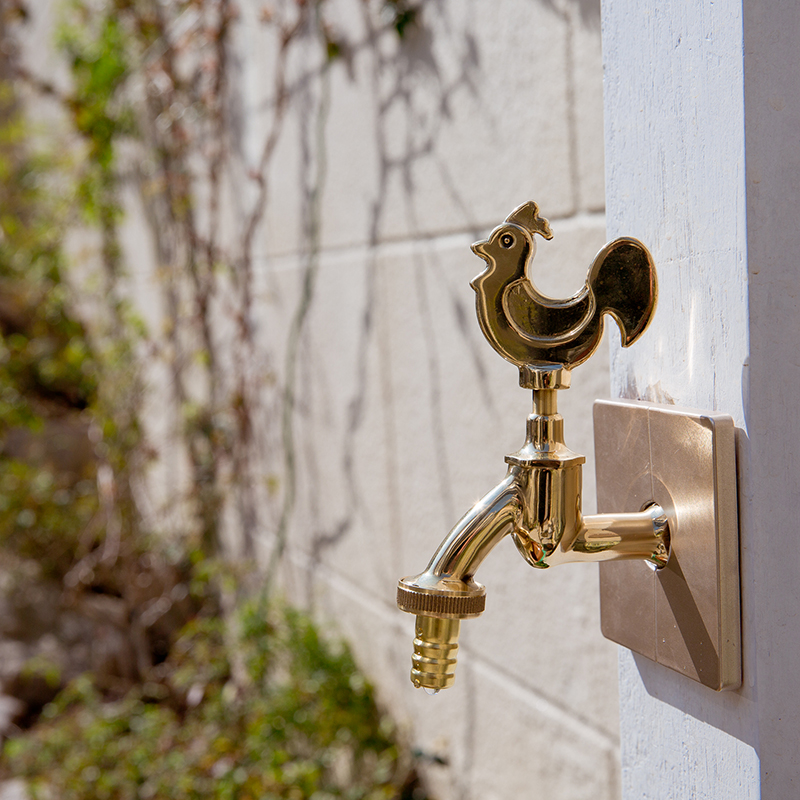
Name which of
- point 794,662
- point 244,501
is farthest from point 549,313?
point 244,501

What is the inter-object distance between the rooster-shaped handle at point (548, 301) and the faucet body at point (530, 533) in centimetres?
2

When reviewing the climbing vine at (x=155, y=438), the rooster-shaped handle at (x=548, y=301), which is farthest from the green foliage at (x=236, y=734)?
the rooster-shaped handle at (x=548, y=301)

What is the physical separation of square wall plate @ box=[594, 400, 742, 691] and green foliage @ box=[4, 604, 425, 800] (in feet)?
3.83

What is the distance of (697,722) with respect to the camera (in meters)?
0.65

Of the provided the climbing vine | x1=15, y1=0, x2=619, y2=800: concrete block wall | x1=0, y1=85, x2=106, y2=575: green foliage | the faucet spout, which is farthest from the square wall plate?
x1=0, y1=85, x2=106, y2=575: green foliage

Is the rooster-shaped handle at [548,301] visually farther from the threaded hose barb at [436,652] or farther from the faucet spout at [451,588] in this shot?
the threaded hose barb at [436,652]

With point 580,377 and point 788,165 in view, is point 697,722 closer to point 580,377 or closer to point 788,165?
point 788,165

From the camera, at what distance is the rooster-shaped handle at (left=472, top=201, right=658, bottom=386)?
62 cm

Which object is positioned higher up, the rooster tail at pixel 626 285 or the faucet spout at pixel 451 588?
the rooster tail at pixel 626 285

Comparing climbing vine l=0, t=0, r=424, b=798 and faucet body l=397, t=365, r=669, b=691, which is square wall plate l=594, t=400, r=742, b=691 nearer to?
faucet body l=397, t=365, r=669, b=691

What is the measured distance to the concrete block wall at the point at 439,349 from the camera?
1176 millimetres

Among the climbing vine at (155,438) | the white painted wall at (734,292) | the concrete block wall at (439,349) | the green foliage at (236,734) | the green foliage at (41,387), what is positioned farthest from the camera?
the green foliage at (41,387)

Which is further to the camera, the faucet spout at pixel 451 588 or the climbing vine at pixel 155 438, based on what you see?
the climbing vine at pixel 155 438

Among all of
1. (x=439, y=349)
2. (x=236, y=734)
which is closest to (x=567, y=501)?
(x=439, y=349)
